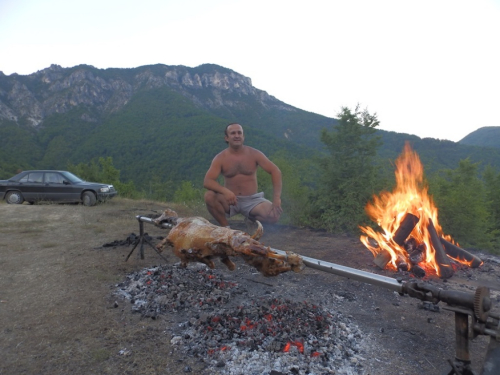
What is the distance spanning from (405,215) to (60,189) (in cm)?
1284

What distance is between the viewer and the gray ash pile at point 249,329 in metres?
2.33

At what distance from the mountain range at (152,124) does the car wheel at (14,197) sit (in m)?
16.7

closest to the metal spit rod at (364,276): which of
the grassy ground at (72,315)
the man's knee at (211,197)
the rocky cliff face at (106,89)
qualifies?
the grassy ground at (72,315)

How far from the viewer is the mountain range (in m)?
43.4

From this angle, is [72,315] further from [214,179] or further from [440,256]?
[440,256]

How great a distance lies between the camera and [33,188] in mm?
12523

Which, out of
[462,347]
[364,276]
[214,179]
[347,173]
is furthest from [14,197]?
[462,347]

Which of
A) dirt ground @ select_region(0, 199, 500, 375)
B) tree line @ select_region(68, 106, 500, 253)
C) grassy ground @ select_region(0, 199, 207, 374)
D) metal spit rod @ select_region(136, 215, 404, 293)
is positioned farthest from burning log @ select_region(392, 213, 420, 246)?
tree line @ select_region(68, 106, 500, 253)

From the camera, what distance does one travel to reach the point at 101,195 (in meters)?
12.3

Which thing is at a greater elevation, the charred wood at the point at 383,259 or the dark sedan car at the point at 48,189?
the charred wood at the point at 383,259

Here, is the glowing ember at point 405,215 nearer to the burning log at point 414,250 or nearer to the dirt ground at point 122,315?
the burning log at point 414,250

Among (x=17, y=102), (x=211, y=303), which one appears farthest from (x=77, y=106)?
(x=211, y=303)

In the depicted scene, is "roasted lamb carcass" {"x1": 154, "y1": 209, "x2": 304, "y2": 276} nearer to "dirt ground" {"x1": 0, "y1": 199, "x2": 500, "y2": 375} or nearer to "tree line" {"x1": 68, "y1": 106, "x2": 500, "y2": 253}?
"dirt ground" {"x1": 0, "y1": 199, "x2": 500, "y2": 375}

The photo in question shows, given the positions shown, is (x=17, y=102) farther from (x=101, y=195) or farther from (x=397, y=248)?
(x=397, y=248)
